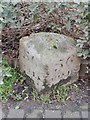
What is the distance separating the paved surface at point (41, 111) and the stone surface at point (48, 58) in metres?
0.23

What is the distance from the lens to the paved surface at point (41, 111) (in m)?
3.25

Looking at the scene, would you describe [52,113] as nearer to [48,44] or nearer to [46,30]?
[48,44]

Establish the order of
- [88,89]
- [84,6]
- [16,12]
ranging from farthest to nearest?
[88,89]
[16,12]
[84,6]

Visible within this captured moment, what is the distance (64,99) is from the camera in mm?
3457

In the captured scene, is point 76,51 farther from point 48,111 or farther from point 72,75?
point 48,111

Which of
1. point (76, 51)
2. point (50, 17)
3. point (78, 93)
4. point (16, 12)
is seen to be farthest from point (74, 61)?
point (16, 12)

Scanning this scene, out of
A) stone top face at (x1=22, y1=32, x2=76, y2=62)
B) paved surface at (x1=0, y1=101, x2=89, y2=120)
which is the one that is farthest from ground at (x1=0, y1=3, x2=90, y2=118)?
stone top face at (x1=22, y1=32, x2=76, y2=62)

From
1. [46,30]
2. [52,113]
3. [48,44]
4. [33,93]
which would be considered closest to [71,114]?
[52,113]

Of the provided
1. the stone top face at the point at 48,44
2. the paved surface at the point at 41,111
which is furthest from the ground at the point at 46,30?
the stone top face at the point at 48,44

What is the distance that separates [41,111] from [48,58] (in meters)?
0.55

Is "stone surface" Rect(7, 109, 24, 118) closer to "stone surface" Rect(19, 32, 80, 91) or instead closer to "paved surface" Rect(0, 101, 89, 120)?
"paved surface" Rect(0, 101, 89, 120)

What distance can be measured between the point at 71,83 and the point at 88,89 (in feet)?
0.66

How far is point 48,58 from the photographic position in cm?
335

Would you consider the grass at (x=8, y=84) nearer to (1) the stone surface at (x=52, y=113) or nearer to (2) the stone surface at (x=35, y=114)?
(2) the stone surface at (x=35, y=114)
